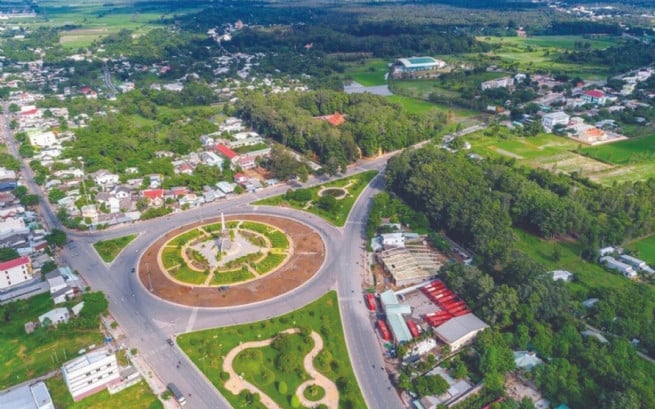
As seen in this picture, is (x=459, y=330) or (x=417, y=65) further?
(x=417, y=65)

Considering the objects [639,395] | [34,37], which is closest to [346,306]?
[639,395]

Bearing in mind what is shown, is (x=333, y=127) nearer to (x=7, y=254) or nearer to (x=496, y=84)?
(x=7, y=254)

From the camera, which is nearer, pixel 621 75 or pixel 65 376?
pixel 65 376

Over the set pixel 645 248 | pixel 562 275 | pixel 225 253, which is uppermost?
pixel 562 275

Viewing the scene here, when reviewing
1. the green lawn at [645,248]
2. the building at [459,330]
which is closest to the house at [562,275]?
the green lawn at [645,248]

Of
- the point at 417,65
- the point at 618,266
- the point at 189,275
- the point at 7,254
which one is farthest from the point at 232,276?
the point at 417,65

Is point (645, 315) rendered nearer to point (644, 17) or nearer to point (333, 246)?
point (333, 246)
